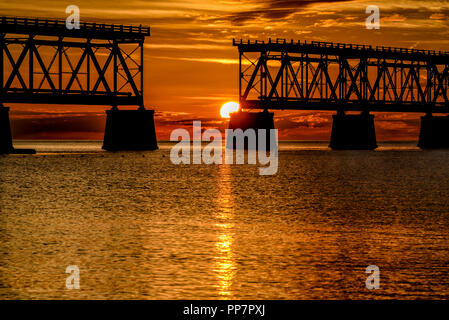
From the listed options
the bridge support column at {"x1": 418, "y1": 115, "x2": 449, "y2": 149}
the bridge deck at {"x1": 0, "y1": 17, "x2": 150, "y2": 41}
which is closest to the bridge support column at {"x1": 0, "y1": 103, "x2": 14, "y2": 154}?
the bridge deck at {"x1": 0, "y1": 17, "x2": 150, "y2": 41}

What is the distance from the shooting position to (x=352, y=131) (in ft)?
429

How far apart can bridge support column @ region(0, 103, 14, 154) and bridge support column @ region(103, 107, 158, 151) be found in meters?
13.2

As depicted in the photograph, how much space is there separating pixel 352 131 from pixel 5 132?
59267 millimetres

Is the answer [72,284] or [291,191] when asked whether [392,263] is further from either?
[291,191]

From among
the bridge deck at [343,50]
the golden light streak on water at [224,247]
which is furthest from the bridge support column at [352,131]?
the golden light streak on water at [224,247]

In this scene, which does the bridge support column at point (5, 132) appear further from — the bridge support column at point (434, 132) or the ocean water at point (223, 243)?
the bridge support column at point (434, 132)

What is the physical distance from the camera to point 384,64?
129 m

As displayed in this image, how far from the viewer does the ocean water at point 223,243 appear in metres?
21.0

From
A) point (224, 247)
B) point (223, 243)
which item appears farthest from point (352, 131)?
Answer: point (224, 247)

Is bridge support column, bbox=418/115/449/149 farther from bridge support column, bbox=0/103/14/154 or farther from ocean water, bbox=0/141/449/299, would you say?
ocean water, bbox=0/141/449/299

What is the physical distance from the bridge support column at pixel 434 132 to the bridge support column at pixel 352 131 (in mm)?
15006

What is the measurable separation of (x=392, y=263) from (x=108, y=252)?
9.25 meters

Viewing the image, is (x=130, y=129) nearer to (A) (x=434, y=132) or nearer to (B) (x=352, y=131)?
(B) (x=352, y=131)
